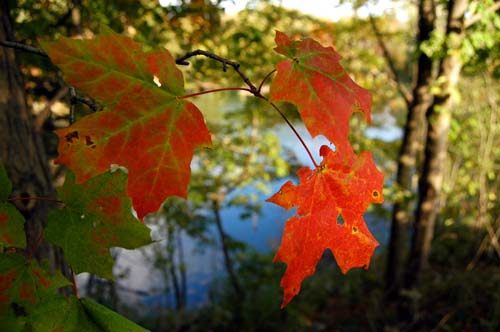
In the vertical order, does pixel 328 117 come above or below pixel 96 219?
above

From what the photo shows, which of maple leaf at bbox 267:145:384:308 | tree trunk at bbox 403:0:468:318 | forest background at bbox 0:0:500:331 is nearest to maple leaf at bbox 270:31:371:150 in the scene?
maple leaf at bbox 267:145:384:308

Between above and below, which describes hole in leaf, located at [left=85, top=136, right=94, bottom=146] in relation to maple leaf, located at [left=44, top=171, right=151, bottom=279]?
above

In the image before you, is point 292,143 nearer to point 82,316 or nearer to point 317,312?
point 317,312

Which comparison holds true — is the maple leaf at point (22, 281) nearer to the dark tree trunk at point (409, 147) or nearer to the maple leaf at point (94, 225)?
the maple leaf at point (94, 225)

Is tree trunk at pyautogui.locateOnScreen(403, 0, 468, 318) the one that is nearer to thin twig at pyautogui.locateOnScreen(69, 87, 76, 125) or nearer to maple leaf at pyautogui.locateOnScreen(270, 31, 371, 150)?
maple leaf at pyautogui.locateOnScreen(270, 31, 371, 150)

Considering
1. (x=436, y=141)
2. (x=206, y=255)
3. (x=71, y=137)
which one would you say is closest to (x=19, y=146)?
(x=71, y=137)

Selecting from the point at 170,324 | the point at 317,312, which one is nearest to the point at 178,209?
the point at 170,324

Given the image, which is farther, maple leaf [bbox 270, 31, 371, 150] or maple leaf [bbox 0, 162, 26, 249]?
maple leaf [bbox 0, 162, 26, 249]
